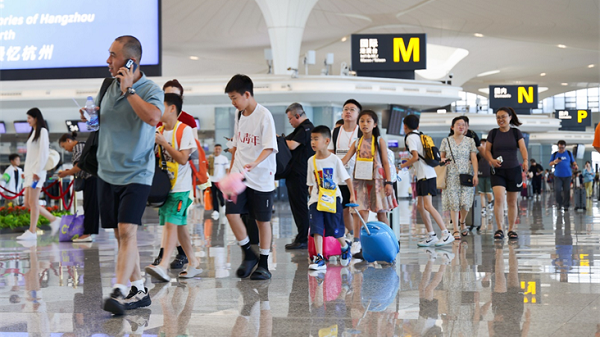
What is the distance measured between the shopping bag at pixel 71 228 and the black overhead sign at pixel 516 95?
28.1 m

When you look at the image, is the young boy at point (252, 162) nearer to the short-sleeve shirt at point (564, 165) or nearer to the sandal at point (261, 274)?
the sandal at point (261, 274)

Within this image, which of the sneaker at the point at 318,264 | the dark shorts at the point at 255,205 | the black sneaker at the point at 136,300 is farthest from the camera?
the sneaker at the point at 318,264

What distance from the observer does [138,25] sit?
376 inches

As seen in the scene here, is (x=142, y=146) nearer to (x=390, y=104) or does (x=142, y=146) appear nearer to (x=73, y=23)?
(x=73, y=23)

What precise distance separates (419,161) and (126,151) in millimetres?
4711

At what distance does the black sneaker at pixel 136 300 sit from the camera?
3957mm

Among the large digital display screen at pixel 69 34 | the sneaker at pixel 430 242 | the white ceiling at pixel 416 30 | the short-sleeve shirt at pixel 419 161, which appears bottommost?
the sneaker at pixel 430 242

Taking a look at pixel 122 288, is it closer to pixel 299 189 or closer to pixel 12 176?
pixel 299 189

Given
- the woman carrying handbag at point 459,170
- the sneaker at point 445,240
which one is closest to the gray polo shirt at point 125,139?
the sneaker at point 445,240

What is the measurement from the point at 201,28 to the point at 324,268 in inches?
1098

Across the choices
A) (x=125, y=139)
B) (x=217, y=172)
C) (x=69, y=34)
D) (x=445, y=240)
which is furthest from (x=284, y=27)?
(x=125, y=139)

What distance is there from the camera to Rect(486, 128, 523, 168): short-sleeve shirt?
8305 millimetres

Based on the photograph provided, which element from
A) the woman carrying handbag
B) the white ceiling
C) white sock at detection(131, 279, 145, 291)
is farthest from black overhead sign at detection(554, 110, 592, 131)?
white sock at detection(131, 279, 145, 291)

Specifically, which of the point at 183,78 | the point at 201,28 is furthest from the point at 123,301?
the point at 201,28
